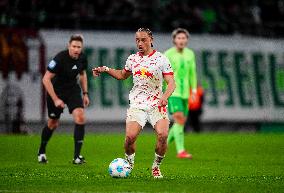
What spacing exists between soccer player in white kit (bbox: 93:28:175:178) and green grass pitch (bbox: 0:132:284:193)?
597 millimetres

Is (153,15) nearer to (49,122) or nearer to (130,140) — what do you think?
(49,122)

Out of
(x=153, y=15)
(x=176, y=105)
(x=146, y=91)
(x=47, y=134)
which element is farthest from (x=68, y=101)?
(x=153, y=15)

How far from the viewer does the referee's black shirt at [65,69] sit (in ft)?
56.4

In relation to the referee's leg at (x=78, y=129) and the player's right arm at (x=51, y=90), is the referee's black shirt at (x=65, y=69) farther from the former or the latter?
the referee's leg at (x=78, y=129)

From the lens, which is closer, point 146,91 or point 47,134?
point 146,91

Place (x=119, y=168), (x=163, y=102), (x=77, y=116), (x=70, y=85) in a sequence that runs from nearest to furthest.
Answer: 1. (x=163, y=102)
2. (x=119, y=168)
3. (x=77, y=116)
4. (x=70, y=85)

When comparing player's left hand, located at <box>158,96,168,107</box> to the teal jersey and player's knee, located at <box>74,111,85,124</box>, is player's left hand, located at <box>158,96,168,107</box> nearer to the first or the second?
player's knee, located at <box>74,111,85,124</box>

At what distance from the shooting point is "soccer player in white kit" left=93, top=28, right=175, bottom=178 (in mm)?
13372

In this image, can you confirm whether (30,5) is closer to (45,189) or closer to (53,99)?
(53,99)

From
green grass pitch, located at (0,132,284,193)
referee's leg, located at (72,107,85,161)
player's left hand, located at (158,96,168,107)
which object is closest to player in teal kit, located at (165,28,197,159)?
green grass pitch, located at (0,132,284,193)

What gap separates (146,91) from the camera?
44.4ft

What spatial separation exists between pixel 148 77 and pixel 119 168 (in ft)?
4.87

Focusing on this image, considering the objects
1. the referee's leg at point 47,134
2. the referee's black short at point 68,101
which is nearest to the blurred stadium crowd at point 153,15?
the referee's leg at point 47,134

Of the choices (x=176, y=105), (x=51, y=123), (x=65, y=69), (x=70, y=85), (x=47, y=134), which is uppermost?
(x=65, y=69)
